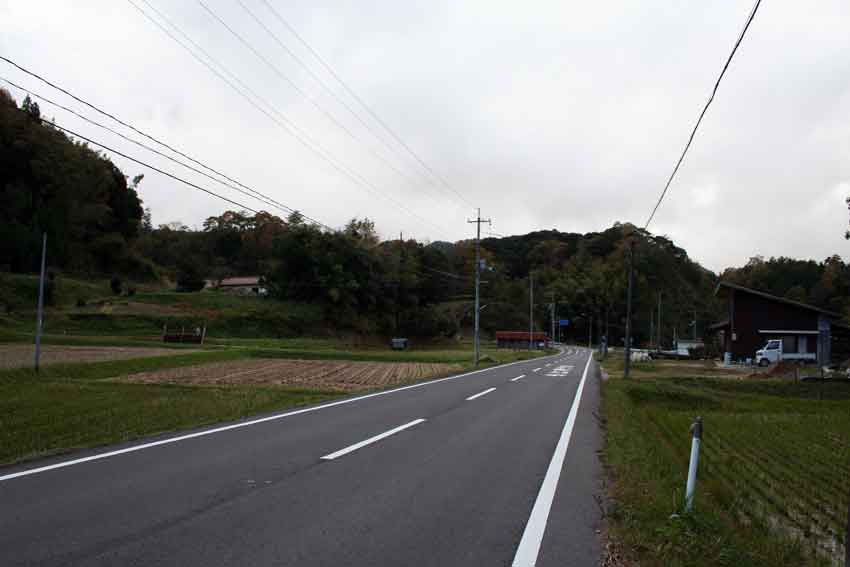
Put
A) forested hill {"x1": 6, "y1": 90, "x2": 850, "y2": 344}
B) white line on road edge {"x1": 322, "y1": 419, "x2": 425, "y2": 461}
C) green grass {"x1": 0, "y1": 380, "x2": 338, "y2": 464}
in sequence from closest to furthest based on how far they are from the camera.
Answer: white line on road edge {"x1": 322, "y1": 419, "x2": 425, "y2": 461} → green grass {"x1": 0, "y1": 380, "x2": 338, "y2": 464} → forested hill {"x1": 6, "y1": 90, "x2": 850, "y2": 344}

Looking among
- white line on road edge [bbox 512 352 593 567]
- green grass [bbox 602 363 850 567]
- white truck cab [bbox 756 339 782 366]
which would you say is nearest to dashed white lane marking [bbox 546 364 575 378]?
green grass [bbox 602 363 850 567]

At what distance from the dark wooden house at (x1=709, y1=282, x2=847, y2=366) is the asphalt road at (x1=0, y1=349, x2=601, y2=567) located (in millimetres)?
38317

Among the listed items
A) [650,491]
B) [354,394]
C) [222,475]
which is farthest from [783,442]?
[222,475]

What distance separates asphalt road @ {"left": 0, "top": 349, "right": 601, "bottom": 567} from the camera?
13.6 ft

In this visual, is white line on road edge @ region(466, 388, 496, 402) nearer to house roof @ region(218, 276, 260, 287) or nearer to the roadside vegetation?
the roadside vegetation

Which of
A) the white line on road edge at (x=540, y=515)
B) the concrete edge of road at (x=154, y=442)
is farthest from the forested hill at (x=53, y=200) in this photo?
the white line on road edge at (x=540, y=515)

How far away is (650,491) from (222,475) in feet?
14.8

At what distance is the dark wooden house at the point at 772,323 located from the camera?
40.9m

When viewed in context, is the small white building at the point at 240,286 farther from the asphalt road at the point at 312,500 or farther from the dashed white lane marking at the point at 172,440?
the asphalt road at the point at 312,500

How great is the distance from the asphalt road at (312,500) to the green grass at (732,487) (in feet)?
1.44

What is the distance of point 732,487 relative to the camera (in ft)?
24.1

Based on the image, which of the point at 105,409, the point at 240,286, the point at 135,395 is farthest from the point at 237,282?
the point at 105,409

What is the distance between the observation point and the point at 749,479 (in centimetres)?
804

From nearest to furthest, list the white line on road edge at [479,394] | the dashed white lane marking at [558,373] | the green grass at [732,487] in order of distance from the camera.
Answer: the green grass at [732,487], the white line on road edge at [479,394], the dashed white lane marking at [558,373]
